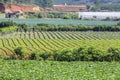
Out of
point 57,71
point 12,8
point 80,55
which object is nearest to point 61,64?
point 80,55

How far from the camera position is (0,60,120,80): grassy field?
28.6m

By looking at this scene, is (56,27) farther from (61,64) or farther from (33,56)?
(61,64)

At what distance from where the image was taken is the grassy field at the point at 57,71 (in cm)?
2857

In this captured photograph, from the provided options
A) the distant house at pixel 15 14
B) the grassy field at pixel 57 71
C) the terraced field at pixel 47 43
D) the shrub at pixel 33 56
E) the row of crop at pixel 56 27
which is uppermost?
the grassy field at pixel 57 71

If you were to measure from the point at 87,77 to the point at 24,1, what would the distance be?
166 metres

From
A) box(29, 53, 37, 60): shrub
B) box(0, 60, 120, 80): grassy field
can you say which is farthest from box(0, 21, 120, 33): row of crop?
box(0, 60, 120, 80): grassy field

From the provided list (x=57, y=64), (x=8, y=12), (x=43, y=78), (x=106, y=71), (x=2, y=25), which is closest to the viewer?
(x=43, y=78)

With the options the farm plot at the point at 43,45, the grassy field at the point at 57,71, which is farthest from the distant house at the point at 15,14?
the grassy field at the point at 57,71

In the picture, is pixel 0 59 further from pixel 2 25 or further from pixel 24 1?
pixel 24 1

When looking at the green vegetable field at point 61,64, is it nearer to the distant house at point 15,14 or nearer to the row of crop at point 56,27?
the row of crop at point 56,27

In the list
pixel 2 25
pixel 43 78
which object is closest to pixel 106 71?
pixel 43 78

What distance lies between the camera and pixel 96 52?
140ft

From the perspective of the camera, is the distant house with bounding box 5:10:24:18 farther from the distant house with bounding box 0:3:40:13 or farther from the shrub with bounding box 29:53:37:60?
the shrub with bounding box 29:53:37:60

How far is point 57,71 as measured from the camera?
32469 mm
